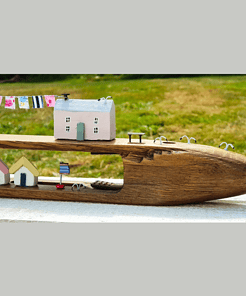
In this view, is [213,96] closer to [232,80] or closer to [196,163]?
[232,80]

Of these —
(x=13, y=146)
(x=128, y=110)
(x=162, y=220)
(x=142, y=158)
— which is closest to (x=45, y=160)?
(x=128, y=110)

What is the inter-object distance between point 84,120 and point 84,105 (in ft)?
0.68

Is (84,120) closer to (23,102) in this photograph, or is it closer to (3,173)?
(23,102)

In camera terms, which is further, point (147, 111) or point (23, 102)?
point (147, 111)

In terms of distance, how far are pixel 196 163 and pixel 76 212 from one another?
1673 mm

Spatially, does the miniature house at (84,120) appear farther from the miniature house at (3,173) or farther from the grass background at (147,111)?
the grass background at (147,111)

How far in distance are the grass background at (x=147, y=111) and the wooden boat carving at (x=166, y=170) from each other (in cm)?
272

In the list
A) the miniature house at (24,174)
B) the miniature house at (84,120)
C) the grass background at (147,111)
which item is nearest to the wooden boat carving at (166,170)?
the miniature house at (84,120)

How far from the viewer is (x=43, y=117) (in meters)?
9.75

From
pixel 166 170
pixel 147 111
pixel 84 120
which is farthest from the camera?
pixel 147 111

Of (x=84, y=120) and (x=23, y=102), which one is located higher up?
(x=23, y=102)

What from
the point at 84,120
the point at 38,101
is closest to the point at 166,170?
the point at 84,120

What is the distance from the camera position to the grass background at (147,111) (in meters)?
9.20

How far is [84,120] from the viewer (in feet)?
19.9
